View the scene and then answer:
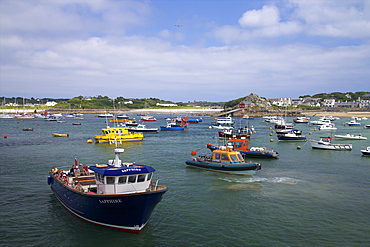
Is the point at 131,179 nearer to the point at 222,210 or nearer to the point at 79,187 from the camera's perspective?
the point at 79,187

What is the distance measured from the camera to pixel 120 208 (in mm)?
18828

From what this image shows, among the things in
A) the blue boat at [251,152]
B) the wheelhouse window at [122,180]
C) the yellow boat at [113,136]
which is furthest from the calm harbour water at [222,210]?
the yellow boat at [113,136]

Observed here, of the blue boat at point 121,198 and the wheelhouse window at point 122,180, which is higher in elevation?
the wheelhouse window at point 122,180

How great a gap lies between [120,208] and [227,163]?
18012 millimetres

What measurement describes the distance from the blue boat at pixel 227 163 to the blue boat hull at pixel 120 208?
636 inches

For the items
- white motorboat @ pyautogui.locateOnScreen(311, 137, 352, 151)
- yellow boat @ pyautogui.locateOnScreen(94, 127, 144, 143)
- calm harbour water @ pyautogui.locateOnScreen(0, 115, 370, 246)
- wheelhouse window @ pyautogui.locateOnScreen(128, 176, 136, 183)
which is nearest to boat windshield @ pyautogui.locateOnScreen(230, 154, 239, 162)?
calm harbour water @ pyautogui.locateOnScreen(0, 115, 370, 246)

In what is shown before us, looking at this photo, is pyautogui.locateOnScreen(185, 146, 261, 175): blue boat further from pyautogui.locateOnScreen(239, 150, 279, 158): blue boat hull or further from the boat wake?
pyautogui.locateOnScreen(239, 150, 279, 158): blue boat hull

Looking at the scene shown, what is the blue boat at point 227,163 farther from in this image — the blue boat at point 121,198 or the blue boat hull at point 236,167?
the blue boat at point 121,198

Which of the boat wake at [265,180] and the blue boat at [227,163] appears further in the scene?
the blue boat at [227,163]

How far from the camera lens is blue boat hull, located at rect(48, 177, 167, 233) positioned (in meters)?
18.5

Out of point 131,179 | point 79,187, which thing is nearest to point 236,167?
point 131,179

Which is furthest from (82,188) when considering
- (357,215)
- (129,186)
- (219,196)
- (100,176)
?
(357,215)

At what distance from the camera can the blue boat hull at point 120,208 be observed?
18.5 metres

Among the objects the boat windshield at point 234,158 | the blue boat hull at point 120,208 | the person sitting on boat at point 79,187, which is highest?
the boat windshield at point 234,158
